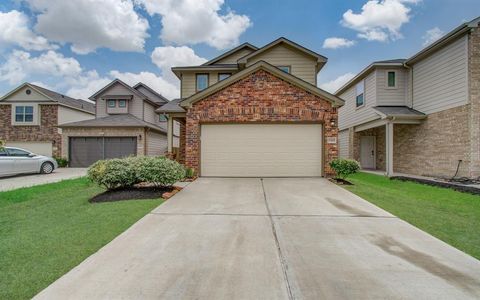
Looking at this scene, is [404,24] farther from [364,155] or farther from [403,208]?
[403,208]

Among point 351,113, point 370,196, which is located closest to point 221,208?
point 370,196

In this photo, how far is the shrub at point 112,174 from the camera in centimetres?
710

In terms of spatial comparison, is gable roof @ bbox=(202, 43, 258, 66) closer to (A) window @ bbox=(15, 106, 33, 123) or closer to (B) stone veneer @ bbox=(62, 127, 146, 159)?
(B) stone veneer @ bbox=(62, 127, 146, 159)

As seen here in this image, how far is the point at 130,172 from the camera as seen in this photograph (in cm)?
722

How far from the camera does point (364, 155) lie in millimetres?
17234

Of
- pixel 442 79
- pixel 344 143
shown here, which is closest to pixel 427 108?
pixel 442 79

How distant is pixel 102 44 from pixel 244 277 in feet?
65.0

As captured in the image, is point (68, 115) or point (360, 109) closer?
point (360, 109)

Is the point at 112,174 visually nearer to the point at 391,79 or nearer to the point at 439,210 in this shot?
the point at 439,210

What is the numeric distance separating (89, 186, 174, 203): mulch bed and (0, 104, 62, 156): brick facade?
1580cm

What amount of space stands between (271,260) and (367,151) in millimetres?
16164

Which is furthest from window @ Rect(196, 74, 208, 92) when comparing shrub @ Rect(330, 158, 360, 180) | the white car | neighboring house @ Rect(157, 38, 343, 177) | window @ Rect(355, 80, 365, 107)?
window @ Rect(355, 80, 365, 107)

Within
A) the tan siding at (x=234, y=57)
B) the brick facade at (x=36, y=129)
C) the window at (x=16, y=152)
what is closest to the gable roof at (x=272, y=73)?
the tan siding at (x=234, y=57)

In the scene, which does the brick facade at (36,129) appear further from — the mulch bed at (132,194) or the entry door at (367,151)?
the entry door at (367,151)
